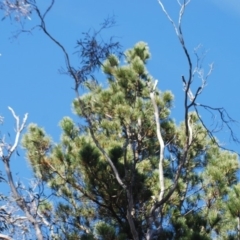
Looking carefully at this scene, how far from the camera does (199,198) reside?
9.73 metres

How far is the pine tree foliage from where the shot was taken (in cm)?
859

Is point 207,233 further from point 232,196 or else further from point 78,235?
point 78,235

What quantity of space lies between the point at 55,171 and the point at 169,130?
209 centimetres

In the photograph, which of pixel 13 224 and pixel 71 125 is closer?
pixel 13 224

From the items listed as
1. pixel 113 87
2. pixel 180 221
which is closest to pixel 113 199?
pixel 180 221

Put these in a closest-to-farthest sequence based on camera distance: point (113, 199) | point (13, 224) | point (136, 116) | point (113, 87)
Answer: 1. point (13, 224)
2. point (113, 199)
3. point (136, 116)
4. point (113, 87)

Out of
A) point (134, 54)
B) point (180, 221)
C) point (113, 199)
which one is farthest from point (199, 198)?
point (134, 54)

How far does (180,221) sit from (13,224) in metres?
2.21

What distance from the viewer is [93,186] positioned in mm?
8906

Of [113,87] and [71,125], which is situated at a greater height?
[113,87]

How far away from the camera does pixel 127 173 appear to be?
838cm

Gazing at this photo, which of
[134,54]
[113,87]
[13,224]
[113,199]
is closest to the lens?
[13,224]

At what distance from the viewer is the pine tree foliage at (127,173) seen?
8.59m

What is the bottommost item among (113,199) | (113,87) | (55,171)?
(113,199)
